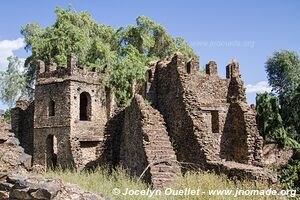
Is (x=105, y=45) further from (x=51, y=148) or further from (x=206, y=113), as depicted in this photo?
(x=206, y=113)

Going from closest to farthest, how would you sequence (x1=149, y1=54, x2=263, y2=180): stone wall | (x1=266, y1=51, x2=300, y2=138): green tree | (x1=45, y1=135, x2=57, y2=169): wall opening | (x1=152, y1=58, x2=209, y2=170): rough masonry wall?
(x1=152, y1=58, x2=209, y2=170): rough masonry wall → (x1=149, y1=54, x2=263, y2=180): stone wall → (x1=45, y1=135, x2=57, y2=169): wall opening → (x1=266, y1=51, x2=300, y2=138): green tree

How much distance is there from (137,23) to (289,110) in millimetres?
16166

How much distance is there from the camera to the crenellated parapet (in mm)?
29375

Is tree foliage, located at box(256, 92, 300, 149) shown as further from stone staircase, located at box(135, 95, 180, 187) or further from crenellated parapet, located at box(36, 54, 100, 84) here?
stone staircase, located at box(135, 95, 180, 187)

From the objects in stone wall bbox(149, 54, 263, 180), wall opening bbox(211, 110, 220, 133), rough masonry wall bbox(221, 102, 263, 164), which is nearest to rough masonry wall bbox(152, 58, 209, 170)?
stone wall bbox(149, 54, 263, 180)

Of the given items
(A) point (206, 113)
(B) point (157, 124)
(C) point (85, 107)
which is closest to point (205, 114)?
(A) point (206, 113)

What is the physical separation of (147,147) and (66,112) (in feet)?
47.3

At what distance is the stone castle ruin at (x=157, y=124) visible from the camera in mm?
16391

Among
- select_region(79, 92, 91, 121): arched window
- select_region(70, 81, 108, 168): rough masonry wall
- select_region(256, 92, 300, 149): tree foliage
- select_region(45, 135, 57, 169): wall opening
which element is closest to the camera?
select_region(70, 81, 108, 168): rough masonry wall

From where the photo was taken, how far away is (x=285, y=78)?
156 ft

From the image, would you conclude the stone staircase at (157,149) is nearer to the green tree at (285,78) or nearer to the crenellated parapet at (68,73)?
the crenellated parapet at (68,73)

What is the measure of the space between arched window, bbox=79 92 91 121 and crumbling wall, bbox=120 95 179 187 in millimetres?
11945

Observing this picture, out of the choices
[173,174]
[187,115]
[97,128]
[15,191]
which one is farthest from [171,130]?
[97,128]

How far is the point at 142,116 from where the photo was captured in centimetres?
1703
